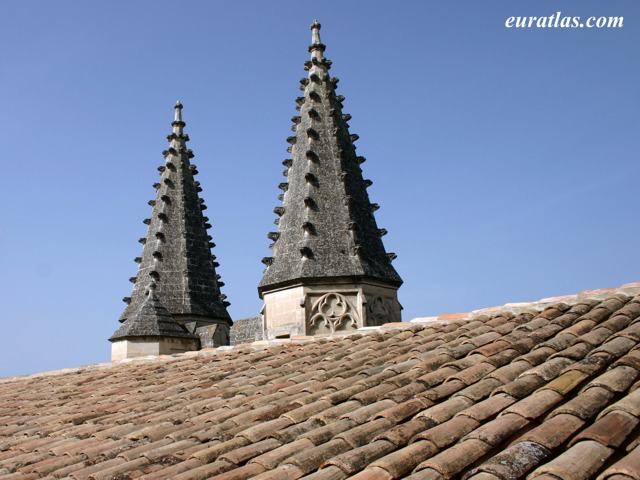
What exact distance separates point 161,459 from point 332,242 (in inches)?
513

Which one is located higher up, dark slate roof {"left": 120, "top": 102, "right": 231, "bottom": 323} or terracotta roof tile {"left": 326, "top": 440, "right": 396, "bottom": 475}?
dark slate roof {"left": 120, "top": 102, "right": 231, "bottom": 323}

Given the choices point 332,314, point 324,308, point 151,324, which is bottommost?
point 332,314

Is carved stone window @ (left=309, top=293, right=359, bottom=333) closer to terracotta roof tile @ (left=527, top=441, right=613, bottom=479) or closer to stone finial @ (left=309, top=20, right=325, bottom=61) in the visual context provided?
stone finial @ (left=309, top=20, right=325, bottom=61)

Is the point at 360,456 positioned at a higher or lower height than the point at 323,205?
lower

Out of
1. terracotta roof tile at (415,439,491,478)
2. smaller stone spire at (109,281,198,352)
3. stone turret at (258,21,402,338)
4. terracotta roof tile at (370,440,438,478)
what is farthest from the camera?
smaller stone spire at (109,281,198,352)

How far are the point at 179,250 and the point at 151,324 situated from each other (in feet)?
16.0

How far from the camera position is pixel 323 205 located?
1848 cm

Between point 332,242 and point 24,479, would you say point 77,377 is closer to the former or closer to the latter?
point 24,479

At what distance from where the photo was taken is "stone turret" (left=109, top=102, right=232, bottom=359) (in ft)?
72.8

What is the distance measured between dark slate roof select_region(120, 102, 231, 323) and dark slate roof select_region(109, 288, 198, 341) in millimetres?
A: 2027

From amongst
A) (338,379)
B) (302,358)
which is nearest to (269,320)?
(302,358)

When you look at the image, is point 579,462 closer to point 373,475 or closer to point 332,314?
point 373,475

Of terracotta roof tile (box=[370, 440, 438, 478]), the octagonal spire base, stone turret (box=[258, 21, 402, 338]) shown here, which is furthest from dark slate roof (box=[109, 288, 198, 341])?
terracotta roof tile (box=[370, 440, 438, 478])

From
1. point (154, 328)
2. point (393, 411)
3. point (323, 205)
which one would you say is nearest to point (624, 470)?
point (393, 411)
